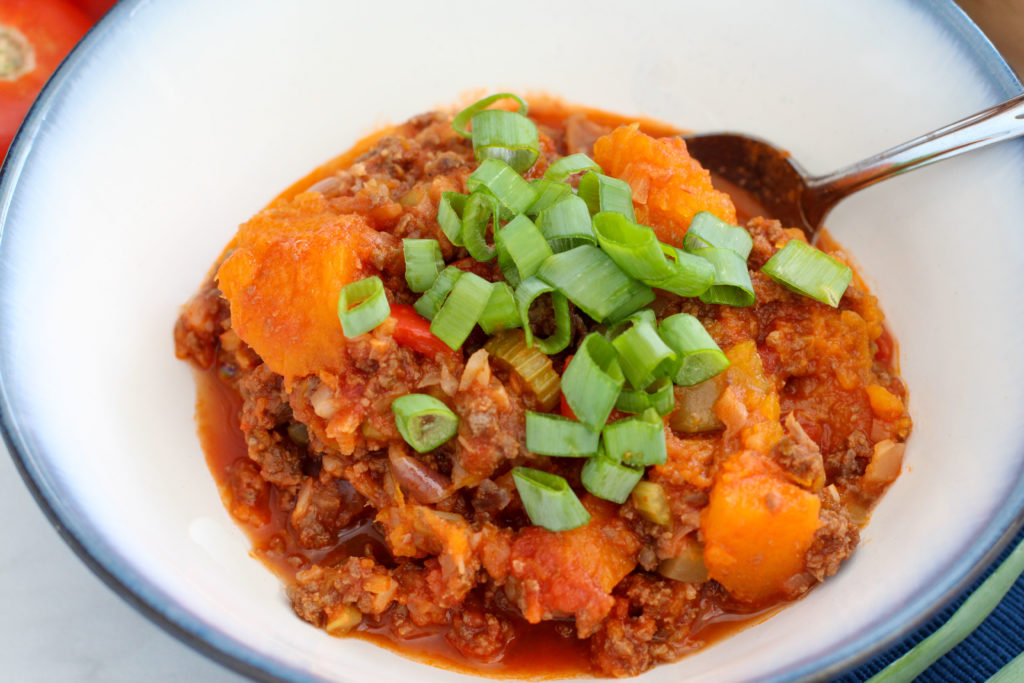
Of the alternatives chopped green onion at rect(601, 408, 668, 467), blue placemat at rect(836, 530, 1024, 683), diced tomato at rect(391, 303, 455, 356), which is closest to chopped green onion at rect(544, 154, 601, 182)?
diced tomato at rect(391, 303, 455, 356)

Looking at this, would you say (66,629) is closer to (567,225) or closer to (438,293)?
(438,293)

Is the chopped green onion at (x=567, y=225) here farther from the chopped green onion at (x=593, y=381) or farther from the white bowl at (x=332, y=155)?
the white bowl at (x=332, y=155)

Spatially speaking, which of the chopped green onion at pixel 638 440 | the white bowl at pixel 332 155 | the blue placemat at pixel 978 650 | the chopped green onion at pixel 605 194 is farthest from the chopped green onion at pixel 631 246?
the blue placemat at pixel 978 650

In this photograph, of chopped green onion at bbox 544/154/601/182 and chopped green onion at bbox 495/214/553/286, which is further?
chopped green onion at bbox 544/154/601/182

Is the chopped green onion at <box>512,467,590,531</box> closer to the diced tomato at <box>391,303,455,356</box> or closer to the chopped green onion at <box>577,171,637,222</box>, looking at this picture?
the diced tomato at <box>391,303,455,356</box>

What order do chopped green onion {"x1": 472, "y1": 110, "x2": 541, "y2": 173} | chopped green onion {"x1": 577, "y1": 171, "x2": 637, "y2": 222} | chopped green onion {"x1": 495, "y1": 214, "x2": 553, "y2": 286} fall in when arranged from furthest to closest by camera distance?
chopped green onion {"x1": 472, "y1": 110, "x2": 541, "y2": 173}, chopped green onion {"x1": 577, "y1": 171, "x2": 637, "y2": 222}, chopped green onion {"x1": 495, "y1": 214, "x2": 553, "y2": 286}

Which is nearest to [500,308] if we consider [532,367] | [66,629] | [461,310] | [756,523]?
[461,310]
